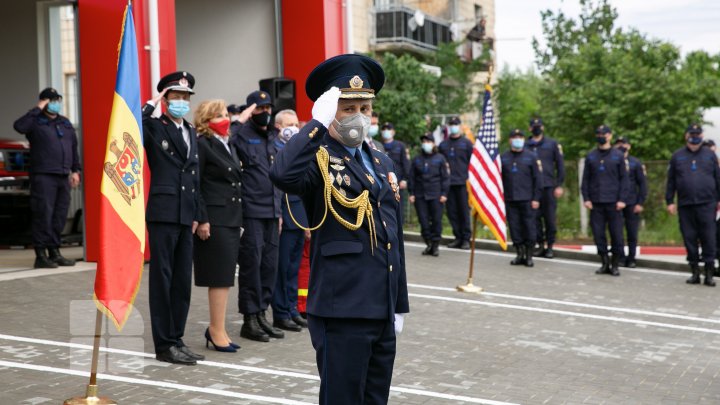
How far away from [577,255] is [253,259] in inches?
379

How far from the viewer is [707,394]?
299 inches

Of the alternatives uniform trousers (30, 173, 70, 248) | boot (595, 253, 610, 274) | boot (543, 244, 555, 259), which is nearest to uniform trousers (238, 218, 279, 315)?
uniform trousers (30, 173, 70, 248)

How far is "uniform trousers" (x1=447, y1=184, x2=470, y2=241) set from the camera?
17.9 metres

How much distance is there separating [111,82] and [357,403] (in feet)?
32.3

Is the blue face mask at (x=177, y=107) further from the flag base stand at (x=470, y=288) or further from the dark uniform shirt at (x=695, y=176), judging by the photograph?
the dark uniform shirt at (x=695, y=176)

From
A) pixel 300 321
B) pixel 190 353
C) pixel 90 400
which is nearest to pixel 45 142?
pixel 300 321

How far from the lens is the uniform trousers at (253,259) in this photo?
8.77m

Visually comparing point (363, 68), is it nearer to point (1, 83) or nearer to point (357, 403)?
point (357, 403)

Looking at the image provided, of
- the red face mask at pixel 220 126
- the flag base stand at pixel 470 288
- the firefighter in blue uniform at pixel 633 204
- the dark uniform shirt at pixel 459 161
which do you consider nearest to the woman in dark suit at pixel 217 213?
the red face mask at pixel 220 126

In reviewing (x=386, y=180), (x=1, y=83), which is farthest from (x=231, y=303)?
(x=1, y=83)

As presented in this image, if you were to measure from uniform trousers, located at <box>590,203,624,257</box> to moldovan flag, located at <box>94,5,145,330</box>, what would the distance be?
978 cm

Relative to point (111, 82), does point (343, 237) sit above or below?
below

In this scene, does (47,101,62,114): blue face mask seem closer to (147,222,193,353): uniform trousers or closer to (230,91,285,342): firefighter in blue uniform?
(230,91,285,342): firefighter in blue uniform

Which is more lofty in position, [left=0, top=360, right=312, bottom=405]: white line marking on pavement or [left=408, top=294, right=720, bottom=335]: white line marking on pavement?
[left=0, top=360, right=312, bottom=405]: white line marking on pavement
